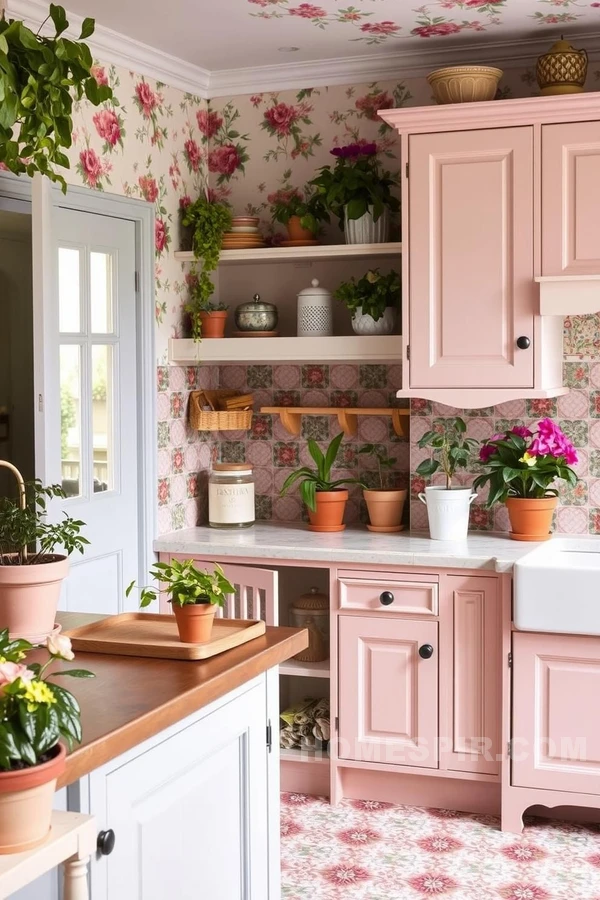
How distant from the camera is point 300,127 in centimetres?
419

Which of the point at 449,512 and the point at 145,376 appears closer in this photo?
the point at 449,512

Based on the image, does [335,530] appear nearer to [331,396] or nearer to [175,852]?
[331,396]

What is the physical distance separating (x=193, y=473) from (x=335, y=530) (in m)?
0.63

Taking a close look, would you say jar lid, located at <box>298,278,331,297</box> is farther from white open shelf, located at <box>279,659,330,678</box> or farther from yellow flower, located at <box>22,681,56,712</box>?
yellow flower, located at <box>22,681,56,712</box>

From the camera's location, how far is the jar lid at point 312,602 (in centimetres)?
407

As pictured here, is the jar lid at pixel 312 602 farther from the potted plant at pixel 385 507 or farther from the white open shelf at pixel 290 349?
the white open shelf at pixel 290 349

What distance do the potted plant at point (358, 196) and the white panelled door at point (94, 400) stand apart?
714 mm

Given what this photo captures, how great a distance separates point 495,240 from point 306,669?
158 cm

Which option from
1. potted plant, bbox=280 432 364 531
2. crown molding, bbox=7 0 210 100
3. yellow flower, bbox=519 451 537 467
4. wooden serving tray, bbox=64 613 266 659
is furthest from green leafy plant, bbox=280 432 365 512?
wooden serving tray, bbox=64 613 266 659

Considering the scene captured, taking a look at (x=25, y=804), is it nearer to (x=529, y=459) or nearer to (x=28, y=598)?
(x=28, y=598)

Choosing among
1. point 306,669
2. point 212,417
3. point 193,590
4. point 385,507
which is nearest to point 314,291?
point 212,417

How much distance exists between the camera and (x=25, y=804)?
4.48 ft

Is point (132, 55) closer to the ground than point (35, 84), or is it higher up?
higher up

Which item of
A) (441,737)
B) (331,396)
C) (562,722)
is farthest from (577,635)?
(331,396)
